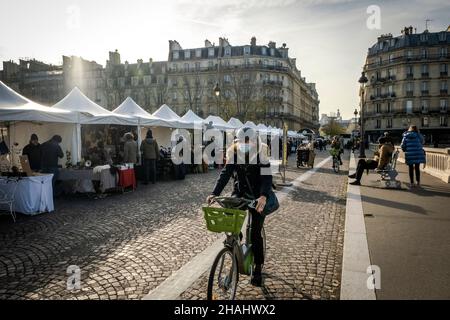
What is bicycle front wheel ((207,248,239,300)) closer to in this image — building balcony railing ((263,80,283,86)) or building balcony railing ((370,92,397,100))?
building balcony railing ((263,80,283,86))

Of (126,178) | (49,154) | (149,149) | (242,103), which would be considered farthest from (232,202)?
(242,103)

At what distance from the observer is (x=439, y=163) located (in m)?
13.0

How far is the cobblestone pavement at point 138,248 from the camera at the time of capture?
396 cm

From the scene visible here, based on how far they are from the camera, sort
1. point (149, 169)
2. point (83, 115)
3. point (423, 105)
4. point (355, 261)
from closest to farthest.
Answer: point (355, 261) < point (83, 115) < point (149, 169) < point (423, 105)

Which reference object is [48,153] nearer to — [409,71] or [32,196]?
[32,196]

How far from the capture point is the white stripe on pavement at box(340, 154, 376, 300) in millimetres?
3632

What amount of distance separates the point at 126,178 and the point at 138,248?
5949mm

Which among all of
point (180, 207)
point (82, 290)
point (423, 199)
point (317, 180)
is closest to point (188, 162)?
point (317, 180)

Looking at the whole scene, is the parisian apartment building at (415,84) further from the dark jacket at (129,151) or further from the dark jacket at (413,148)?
the dark jacket at (129,151)

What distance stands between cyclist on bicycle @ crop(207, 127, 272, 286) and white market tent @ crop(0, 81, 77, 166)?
8.05 m

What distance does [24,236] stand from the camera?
20.1 feet

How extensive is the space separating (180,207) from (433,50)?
70.8 m

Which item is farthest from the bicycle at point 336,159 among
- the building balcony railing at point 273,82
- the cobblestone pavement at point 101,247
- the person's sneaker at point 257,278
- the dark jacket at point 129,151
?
the building balcony railing at point 273,82
